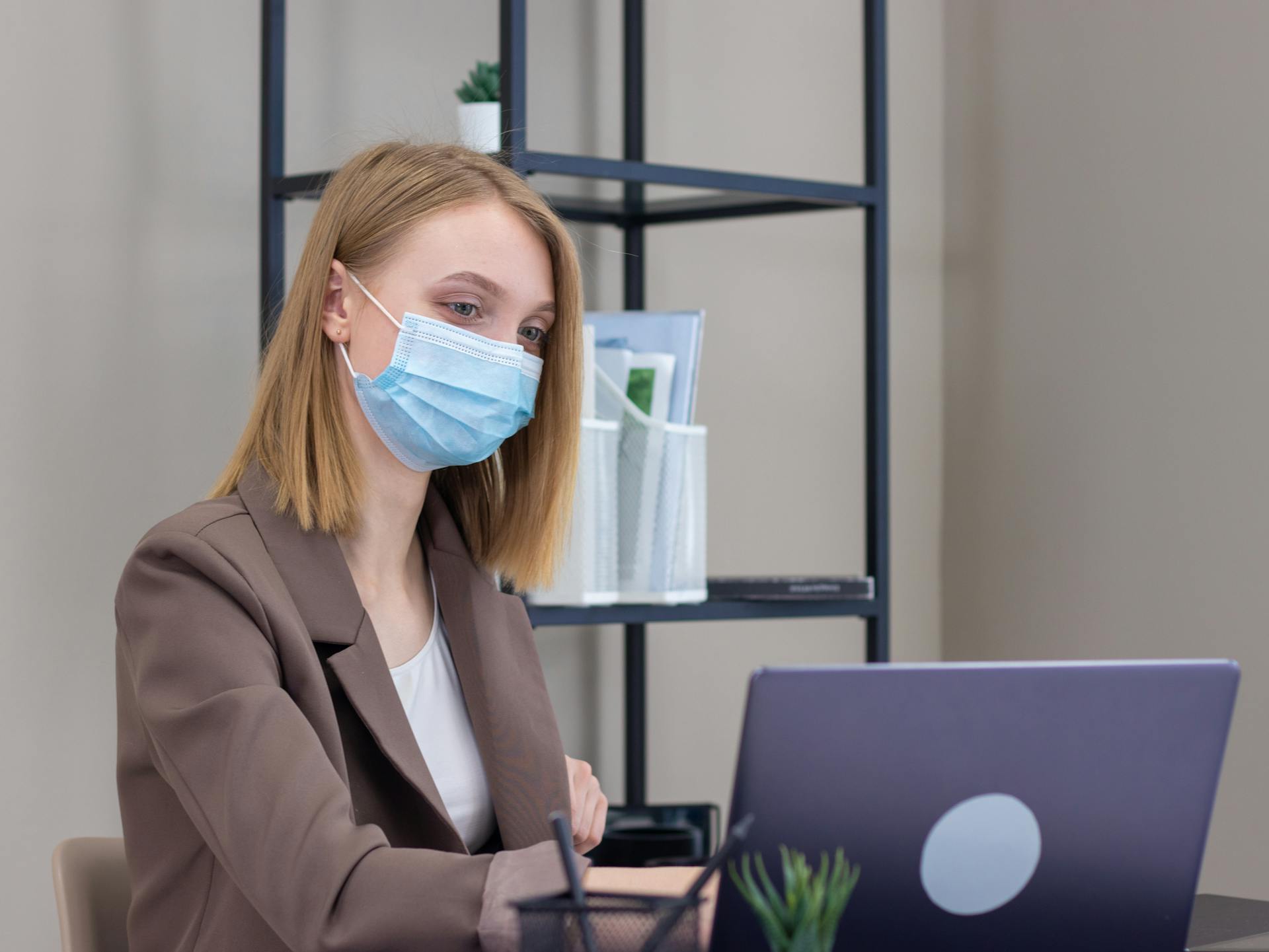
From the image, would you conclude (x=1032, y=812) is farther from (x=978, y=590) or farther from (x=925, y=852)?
Answer: (x=978, y=590)

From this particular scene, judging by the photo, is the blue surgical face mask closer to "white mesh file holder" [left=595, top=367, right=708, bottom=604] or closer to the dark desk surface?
"white mesh file holder" [left=595, top=367, right=708, bottom=604]

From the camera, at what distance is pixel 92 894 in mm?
1220

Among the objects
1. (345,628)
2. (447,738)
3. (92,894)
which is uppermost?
(345,628)

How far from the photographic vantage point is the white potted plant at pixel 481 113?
5.60 feet

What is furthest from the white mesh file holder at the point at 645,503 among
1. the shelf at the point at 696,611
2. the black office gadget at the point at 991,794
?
the black office gadget at the point at 991,794

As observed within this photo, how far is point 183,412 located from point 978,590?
4.33 ft

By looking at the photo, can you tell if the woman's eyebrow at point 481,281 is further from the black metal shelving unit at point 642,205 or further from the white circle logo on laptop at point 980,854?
the white circle logo on laptop at point 980,854

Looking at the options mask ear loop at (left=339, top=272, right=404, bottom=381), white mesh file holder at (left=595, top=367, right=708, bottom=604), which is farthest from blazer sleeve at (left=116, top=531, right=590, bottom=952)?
white mesh file holder at (left=595, top=367, right=708, bottom=604)

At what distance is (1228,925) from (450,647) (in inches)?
28.4

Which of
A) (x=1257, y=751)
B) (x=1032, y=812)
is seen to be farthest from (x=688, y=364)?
(x=1032, y=812)

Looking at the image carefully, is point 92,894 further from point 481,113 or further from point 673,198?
point 673,198

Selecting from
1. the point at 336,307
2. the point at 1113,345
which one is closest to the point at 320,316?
the point at 336,307

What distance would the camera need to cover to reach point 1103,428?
2.13 metres

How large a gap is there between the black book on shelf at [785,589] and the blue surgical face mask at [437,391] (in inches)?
24.7
